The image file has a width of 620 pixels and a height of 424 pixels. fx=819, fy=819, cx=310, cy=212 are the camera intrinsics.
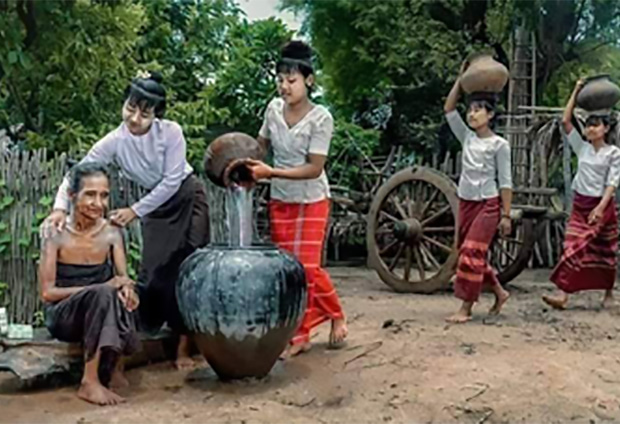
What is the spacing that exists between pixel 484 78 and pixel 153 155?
2.46 m

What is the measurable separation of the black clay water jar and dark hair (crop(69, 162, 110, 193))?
1.99ft

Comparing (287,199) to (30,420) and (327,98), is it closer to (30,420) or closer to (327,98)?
(30,420)

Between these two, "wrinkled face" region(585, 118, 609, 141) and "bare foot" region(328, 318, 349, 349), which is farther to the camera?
"wrinkled face" region(585, 118, 609, 141)

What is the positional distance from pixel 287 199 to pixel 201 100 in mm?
3960

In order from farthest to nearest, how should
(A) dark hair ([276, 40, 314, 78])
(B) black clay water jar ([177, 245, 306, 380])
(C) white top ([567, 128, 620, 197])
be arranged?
(C) white top ([567, 128, 620, 197]) < (A) dark hair ([276, 40, 314, 78]) < (B) black clay water jar ([177, 245, 306, 380])

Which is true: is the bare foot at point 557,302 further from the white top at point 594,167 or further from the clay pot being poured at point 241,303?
the clay pot being poured at point 241,303

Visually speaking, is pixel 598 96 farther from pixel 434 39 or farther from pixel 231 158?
pixel 434 39

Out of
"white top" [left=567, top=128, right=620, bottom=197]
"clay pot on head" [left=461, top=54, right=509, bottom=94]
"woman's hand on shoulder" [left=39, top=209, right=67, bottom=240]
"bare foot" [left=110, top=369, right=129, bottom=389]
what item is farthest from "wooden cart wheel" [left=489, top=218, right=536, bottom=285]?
"woman's hand on shoulder" [left=39, top=209, right=67, bottom=240]

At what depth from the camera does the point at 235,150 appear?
4125 mm

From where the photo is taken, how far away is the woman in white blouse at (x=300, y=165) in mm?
4422

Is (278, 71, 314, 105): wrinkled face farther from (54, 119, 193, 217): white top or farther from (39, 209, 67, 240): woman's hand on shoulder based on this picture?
(39, 209, 67, 240): woman's hand on shoulder

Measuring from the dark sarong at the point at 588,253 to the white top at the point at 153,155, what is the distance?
3517 mm

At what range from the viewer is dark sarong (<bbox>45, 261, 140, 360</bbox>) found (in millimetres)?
3664

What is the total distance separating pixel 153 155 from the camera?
425 centimetres
